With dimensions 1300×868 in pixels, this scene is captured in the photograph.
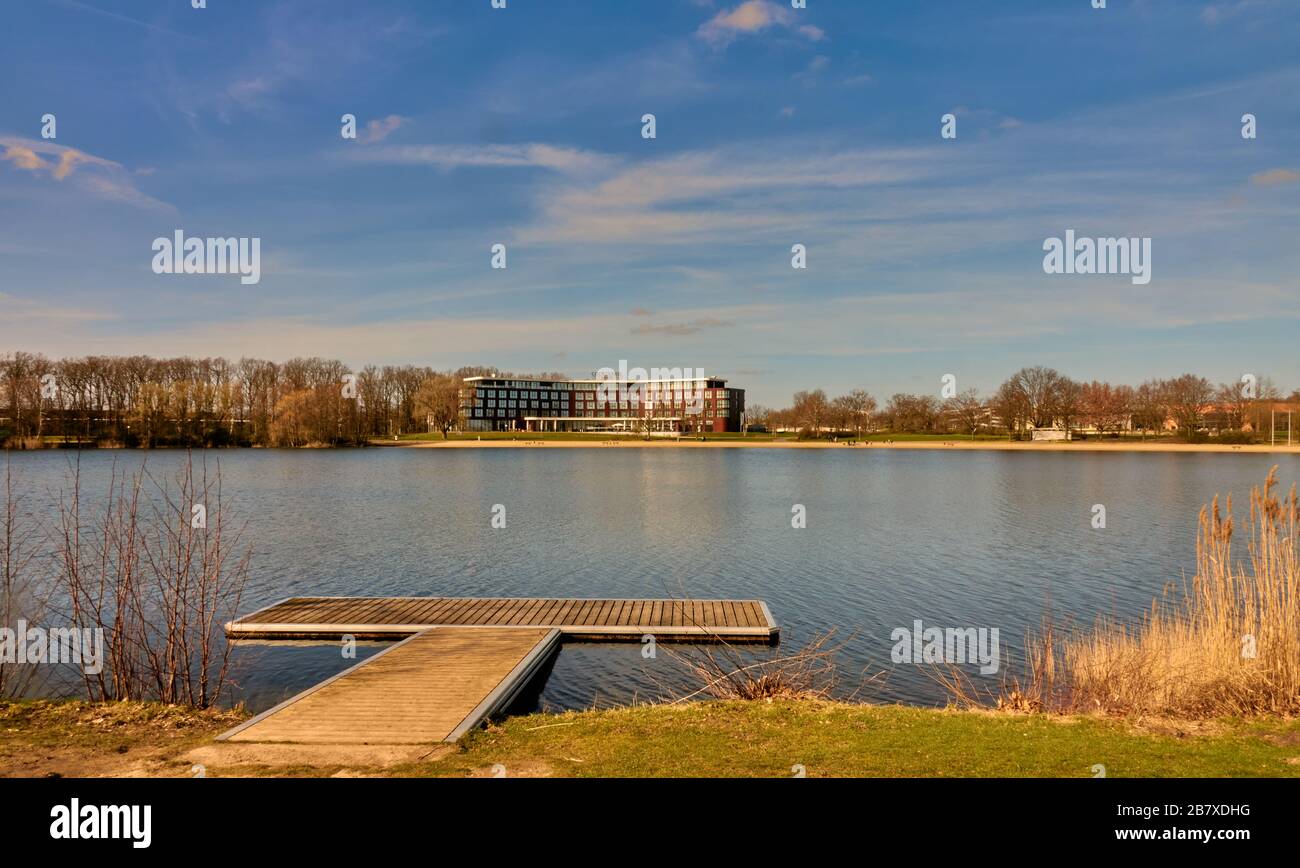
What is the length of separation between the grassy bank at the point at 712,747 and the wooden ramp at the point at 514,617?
589 cm

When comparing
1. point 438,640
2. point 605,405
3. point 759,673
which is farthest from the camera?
point 605,405

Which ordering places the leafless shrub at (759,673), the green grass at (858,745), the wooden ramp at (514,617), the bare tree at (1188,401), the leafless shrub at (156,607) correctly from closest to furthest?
the green grass at (858,745) → the leafless shrub at (156,607) → the leafless shrub at (759,673) → the wooden ramp at (514,617) → the bare tree at (1188,401)

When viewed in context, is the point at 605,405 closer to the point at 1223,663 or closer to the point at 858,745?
the point at 1223,663

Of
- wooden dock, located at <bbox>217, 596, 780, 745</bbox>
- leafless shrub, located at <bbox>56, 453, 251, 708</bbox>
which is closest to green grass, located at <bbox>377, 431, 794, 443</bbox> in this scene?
leafless shrub, located at <bbox>56, 453, 251, 708</bbox>

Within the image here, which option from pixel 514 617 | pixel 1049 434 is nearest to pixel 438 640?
pixel 514 617

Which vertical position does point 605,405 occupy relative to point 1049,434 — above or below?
above

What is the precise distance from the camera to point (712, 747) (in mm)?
7543

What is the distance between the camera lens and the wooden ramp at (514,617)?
15.4 m

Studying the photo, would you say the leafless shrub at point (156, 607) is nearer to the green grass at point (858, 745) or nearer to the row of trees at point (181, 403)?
the green grass at point (858, 745)

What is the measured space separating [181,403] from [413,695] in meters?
96.2

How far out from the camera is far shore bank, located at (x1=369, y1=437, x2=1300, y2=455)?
313 ft

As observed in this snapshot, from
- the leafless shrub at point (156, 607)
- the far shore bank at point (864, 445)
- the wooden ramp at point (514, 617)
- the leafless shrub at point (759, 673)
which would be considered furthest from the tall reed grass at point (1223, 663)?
the far shore bank at point (864, 445)

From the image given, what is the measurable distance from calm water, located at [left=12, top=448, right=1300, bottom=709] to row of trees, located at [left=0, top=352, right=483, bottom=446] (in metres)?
38.5
